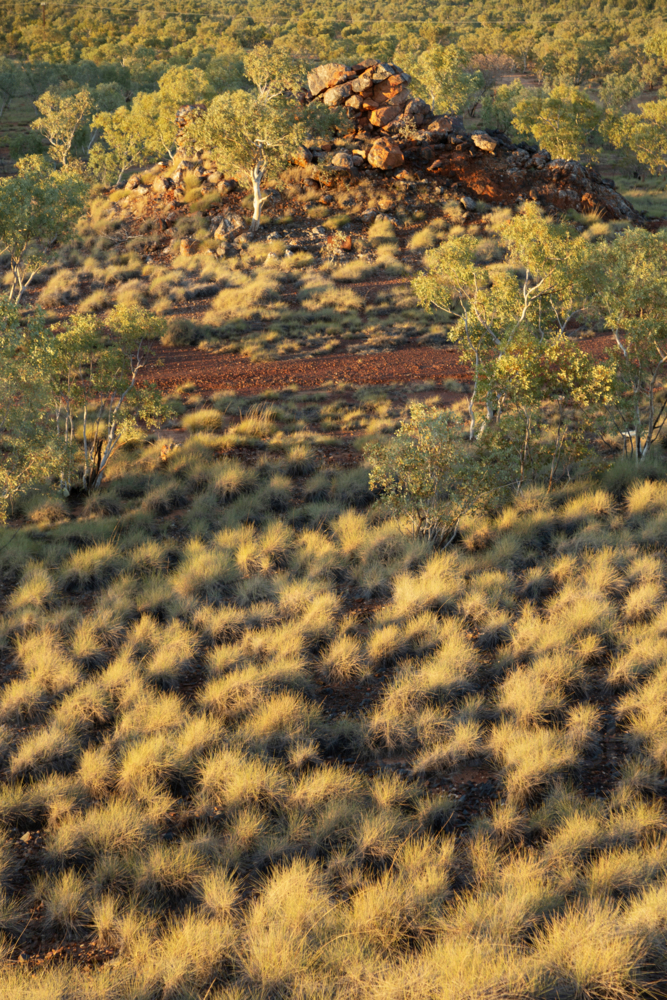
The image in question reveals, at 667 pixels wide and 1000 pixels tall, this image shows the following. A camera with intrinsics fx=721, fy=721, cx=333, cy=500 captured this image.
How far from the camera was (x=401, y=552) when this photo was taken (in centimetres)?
1152

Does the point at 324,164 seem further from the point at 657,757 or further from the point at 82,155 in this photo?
the point at 657,757

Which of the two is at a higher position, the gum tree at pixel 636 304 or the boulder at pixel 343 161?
the boulder at pixel 343 161

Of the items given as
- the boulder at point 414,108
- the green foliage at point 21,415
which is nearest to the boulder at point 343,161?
the boulder at point 414,108

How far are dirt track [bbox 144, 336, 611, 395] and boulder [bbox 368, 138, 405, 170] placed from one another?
14.4 m

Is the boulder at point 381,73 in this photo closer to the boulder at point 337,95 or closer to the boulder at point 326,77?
the boulder at point 337,95

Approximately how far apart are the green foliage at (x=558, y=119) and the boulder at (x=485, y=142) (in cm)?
794

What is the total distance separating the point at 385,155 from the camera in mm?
31922

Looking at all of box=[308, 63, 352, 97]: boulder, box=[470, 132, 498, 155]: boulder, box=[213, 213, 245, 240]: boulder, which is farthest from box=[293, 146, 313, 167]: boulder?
box=[470, 132, 498, 155]: boulder

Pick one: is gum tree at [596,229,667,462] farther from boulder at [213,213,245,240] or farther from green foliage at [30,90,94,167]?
green foliage at [30,90,94,167]

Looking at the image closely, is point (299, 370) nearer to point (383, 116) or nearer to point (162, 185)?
point (162, 185)

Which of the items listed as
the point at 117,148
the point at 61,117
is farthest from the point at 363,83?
the point at 61,117

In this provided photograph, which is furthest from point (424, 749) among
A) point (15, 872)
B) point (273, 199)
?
point (273, 199)

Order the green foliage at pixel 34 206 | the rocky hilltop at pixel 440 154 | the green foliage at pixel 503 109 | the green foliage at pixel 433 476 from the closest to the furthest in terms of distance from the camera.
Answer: the green foliage at pixel 433 476 → the green foliage at pixel 34 206 → the rocky hilltop at pixel 440 154 → the green foliage at pixel 503 109

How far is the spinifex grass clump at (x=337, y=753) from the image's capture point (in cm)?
511
